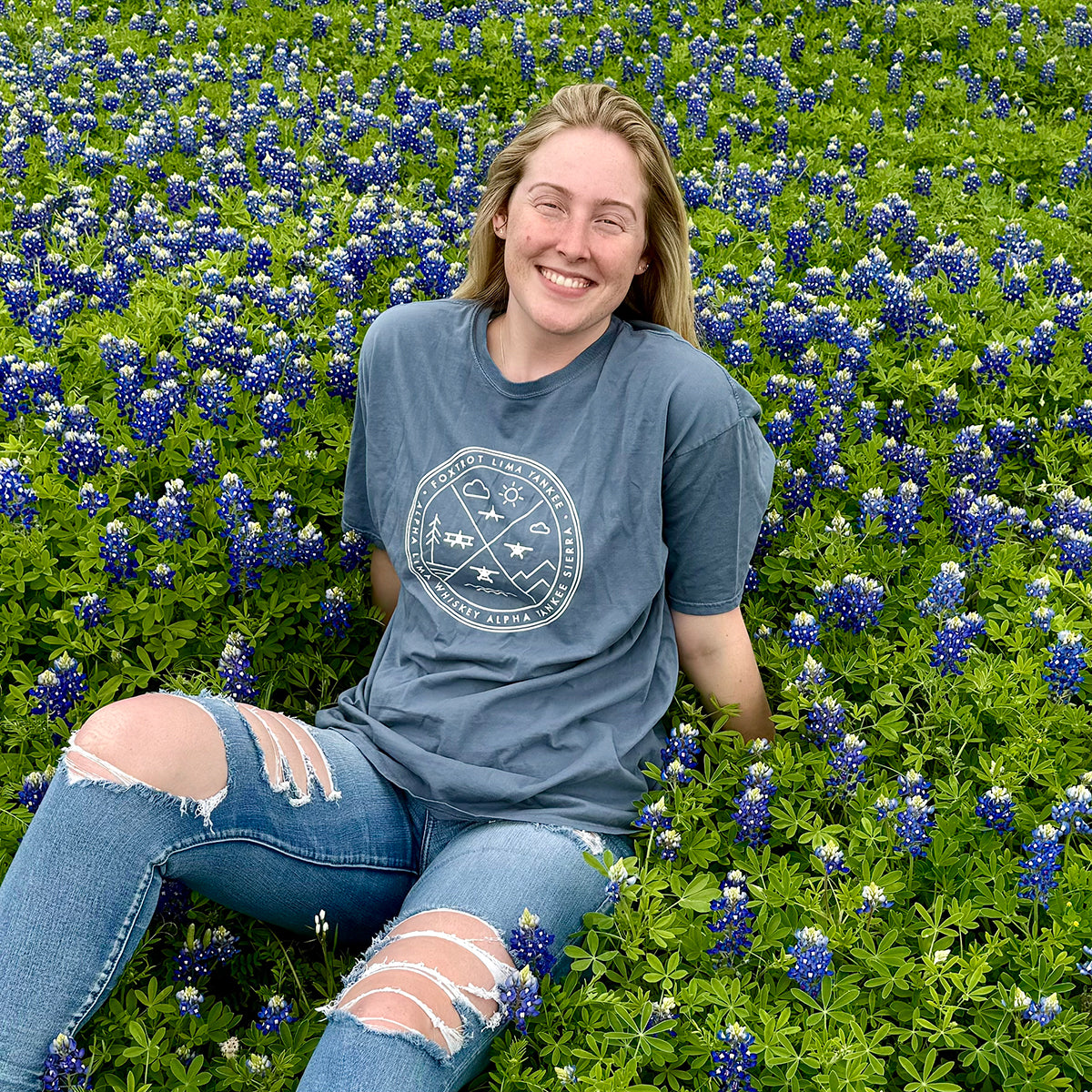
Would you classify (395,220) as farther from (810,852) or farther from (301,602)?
(810,852)

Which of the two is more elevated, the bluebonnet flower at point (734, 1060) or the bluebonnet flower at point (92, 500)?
the bluebonnet flower at point (92, 500)

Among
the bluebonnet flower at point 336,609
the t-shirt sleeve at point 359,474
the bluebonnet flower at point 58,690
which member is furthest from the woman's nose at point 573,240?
the bluebonnet flower at point 58,690

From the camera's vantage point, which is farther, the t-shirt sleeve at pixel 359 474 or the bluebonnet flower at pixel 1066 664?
the t-shirt sleeve at pixel 359 474

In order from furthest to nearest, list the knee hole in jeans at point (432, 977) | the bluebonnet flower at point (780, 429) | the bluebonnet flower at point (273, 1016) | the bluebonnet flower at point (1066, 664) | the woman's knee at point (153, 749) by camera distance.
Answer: the bluebonnet flower at point (780, 429) → the bluebonnet flower at point (1066, 664) → the bluebonnet flower at point (273, 1016) → the woman's knee at point (153, 749) → the knee hole in jeans at point (432, 977)

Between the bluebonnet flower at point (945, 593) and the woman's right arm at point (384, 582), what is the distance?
1.69 metres

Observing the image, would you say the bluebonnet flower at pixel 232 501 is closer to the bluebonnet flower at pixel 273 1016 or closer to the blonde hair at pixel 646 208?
the blonde hair at pixel 646 208

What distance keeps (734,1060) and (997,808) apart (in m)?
1.05

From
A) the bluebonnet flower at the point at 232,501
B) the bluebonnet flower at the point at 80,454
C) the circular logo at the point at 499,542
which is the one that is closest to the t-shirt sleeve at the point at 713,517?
the circular logo at the point at 499,542

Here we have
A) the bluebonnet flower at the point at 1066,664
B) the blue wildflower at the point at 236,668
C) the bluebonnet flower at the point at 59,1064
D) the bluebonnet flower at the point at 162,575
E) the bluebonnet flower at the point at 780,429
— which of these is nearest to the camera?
the bluebonnet flower at the point at 59,1064

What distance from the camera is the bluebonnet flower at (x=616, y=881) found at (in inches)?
116

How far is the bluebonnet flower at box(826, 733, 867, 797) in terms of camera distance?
10.8ft

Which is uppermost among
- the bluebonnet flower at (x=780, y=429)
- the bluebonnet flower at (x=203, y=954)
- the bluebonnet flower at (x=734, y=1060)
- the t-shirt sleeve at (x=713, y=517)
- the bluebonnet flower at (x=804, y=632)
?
the t-shirt sleeve at (x=713, y=517)

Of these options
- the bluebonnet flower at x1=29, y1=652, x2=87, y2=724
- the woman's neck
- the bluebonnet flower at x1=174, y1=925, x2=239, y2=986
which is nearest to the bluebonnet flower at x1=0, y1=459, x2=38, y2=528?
the bluebonnet flower at x1=29, y1=652, x2=87, y2=724

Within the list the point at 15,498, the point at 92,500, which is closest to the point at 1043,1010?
the point at 92,500
